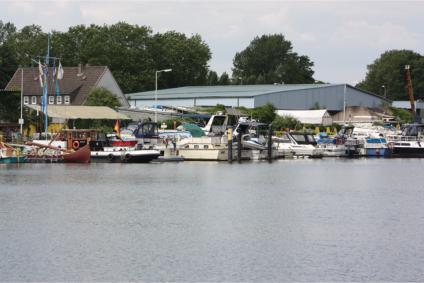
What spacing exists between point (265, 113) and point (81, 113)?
3040 centimetres

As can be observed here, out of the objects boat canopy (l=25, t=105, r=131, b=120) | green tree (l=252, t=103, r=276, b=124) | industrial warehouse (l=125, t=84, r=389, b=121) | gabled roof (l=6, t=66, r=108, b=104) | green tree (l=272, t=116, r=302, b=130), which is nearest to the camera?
boat canopy (l=25, t=105, r=131, b=120)

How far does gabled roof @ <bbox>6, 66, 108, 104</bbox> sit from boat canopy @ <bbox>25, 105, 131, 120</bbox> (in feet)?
63.6

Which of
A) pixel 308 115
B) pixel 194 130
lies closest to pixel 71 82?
pixel 308 115

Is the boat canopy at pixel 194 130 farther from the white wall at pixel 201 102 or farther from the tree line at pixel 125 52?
the tree line at pixel 125 52

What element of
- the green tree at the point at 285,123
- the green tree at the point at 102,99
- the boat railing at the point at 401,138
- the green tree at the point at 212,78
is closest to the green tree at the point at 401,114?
the green tree at the point at 285,123

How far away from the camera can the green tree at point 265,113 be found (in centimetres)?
11434

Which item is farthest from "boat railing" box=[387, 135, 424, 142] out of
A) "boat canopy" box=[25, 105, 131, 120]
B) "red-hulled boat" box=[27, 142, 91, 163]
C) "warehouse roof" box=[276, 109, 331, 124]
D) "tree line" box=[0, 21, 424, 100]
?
"tree line" box=[0, 21, 424, 100]

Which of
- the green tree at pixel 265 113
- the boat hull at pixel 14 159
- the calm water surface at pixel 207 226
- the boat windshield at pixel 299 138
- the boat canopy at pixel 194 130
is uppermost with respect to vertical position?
the green tree at pixel 265 113

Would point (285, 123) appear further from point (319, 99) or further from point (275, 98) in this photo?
point (319, 99)

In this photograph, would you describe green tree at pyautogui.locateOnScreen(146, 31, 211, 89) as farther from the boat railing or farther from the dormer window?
the boat railing

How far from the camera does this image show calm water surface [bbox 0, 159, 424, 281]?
30609mm

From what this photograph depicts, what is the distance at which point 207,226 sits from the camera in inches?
1574

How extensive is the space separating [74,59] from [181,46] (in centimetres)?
2036

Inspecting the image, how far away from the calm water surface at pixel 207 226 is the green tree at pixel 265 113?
153ft
